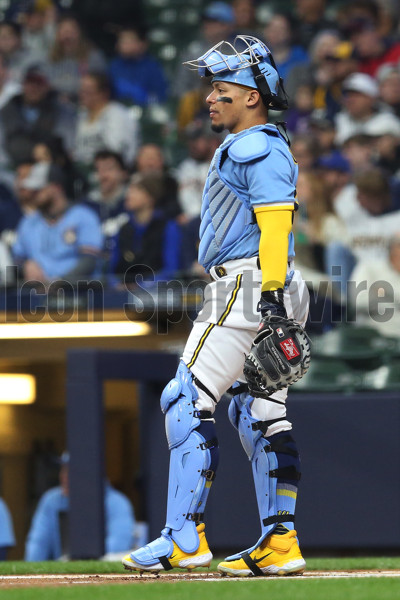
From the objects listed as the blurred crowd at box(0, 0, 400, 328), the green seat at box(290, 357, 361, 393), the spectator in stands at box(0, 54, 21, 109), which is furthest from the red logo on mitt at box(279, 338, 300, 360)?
the spectator in stands at box(0, 54, 21, 109)

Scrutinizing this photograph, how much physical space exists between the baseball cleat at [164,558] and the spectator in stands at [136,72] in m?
8.33

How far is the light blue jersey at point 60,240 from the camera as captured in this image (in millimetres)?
9820

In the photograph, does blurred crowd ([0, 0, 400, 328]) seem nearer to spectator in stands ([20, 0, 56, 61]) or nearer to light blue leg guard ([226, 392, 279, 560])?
spectator in stands ([20, 0, 56, 61])

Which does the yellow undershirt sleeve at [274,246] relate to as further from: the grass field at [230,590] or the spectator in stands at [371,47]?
the spectator in stands at [371,47]

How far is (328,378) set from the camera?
21.7 ft

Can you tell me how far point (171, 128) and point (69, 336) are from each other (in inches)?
107

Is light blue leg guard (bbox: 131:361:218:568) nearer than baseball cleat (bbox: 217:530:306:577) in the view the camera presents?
Yes

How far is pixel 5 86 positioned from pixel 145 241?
11.2ft

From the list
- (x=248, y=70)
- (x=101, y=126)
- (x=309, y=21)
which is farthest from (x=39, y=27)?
(x=248, y=70)

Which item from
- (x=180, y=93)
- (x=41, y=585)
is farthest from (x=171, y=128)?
(x=41, y=585)

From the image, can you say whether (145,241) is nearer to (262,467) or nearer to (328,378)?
(328,378)

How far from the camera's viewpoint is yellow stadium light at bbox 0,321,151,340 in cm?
940

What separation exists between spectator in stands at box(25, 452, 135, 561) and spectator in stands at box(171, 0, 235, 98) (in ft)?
16.9

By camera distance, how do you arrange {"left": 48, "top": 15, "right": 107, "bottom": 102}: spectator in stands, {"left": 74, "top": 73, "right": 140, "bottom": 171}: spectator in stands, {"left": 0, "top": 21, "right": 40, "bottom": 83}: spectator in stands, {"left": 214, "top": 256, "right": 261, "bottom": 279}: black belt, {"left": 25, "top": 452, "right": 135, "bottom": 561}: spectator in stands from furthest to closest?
{"left": 0, "top": 21, "right": 40, "bottom": 83}: spectator in stands → {"left": 48, "top": 15, "right": 107, "bottom": 102}: spectator in stands → {"left": 74, "top": 73, "right": 140, "bottom": 171}: spectator in stands → {"left": 25, "top": 452, "right": 135, "bottom": 561}: spectator in stands → {"left": 214, "top": 256, "right": 261, "bottom": 279}: black belt
